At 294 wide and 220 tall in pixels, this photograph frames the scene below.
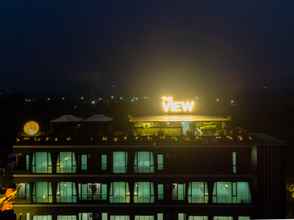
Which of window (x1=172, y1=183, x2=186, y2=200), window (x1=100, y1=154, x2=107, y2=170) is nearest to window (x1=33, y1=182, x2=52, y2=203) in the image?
window (x1=100, y1=154, x2=107, y2=170)

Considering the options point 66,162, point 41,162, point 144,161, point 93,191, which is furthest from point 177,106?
point 41,162

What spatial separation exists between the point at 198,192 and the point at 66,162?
703 cm

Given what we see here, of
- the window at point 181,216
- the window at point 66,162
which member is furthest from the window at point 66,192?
the window at point 181,216

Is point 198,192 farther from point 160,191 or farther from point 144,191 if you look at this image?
point 144,191

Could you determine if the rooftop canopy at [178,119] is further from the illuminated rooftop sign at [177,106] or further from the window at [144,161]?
the window at [144,161]

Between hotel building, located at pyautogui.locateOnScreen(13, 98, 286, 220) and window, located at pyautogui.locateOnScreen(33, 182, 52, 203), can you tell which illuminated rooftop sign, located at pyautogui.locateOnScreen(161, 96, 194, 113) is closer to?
hotel building, located at pyautogui.locateOnScreen(13, 98, 286, 220)

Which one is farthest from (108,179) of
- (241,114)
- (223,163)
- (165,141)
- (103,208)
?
(241,114)

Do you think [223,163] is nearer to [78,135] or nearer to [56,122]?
[78,135]

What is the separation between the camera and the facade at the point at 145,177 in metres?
24.0

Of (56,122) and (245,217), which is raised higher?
(56,122)

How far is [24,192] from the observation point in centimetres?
2431

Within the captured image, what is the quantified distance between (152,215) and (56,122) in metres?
10.3

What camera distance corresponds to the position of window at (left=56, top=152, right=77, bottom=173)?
80.2ft

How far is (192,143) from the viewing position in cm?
2417
